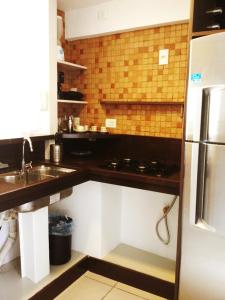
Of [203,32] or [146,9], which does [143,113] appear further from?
[203,32]

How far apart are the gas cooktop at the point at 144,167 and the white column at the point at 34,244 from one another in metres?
0.61

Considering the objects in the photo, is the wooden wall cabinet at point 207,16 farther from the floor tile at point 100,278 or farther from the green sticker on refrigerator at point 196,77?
the floor tile at point 100,278

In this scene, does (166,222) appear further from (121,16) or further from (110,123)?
(121,16)

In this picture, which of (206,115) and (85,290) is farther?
(85,290)

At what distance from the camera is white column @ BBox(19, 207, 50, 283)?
180 centimetres

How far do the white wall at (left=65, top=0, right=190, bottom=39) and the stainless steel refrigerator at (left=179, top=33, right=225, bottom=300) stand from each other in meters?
0.84

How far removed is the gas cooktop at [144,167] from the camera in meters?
1.78

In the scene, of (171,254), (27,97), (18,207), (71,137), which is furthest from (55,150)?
(171,254)

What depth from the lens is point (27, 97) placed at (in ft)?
6.85

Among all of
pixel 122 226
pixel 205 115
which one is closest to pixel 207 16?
pixel 205 115

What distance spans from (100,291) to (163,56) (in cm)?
191

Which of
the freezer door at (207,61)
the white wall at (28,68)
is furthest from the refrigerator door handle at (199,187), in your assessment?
the white wall at (28,68)

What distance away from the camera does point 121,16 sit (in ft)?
7.22

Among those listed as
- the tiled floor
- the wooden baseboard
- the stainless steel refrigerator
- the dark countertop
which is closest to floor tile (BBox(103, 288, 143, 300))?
the tiled floor
